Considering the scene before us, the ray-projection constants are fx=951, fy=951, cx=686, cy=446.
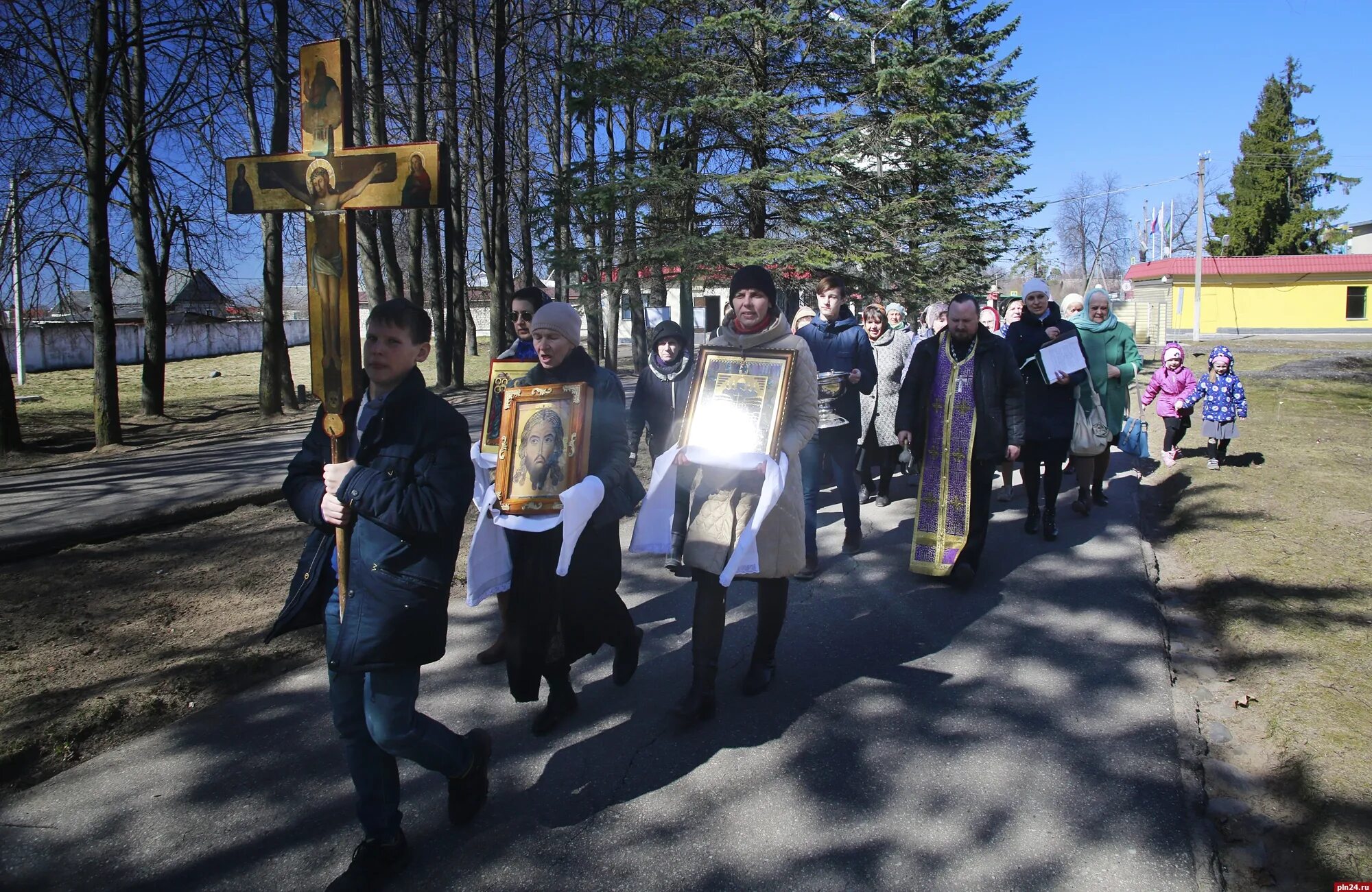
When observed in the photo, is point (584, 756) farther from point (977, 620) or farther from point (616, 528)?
point (977, 620)

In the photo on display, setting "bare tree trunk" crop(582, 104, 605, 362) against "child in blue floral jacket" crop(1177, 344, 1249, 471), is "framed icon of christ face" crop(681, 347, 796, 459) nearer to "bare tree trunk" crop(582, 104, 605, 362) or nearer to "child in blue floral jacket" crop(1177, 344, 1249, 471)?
"child in blue floral jacket" crop(1177, 344, 1249, 471)

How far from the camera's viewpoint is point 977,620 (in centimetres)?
552

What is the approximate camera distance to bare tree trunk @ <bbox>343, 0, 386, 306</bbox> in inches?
590

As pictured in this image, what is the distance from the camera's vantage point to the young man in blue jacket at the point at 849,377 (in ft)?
22.6

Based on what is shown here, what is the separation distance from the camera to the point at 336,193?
3.10 meters

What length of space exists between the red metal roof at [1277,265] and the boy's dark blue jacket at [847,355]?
4395cm

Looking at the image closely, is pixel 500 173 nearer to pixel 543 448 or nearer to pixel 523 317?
pixel 523 317

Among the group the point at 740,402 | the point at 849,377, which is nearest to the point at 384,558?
the point at 740,402

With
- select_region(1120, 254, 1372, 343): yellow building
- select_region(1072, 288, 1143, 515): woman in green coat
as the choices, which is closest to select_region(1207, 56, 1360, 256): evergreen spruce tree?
select_region(1120, 254, 1372, 343): yellow building

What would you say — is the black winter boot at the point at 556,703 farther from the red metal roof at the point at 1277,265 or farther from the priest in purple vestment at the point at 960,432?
the red metal roof at the point at 1277,265

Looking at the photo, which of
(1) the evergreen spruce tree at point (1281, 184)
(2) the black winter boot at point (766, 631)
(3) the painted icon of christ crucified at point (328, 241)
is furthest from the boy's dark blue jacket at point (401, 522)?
(1) the evergreen spruce tree at point (1281, 184)

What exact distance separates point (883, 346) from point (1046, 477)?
2284 millimetres

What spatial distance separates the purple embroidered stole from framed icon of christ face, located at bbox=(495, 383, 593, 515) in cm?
321

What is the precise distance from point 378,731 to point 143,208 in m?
15.5
